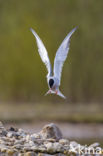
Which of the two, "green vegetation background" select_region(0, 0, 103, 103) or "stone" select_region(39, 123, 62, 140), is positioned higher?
"green vegetation background" select_region(0, 0, 103, 103)

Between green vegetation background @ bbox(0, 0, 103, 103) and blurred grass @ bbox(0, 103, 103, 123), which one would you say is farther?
green vegetation background @ bbox(0, 0, 103, 103)

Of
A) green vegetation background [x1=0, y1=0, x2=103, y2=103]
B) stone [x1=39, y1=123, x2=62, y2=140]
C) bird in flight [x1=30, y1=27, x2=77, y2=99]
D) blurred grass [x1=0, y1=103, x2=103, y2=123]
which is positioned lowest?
stone [x1=39, y1=123, x2=62, y2=140]

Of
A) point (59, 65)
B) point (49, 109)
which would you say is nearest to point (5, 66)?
point (49, 109)

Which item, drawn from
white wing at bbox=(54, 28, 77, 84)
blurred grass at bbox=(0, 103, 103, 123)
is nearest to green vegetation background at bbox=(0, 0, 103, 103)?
blurred grass at bbox=(0, 103, 103, 123)

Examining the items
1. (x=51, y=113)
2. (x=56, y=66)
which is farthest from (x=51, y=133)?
(x=51, y=113)

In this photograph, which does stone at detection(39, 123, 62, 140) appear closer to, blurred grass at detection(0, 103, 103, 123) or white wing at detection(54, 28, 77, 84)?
white wing at detection(54, 28, 77, 84)

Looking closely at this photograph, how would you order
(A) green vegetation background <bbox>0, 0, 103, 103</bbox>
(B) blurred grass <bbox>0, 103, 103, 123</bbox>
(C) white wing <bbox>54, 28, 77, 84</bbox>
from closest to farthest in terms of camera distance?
(C) white wing <bbox>54, 28, 77, 84</bbox> → (B) blurred grass <bbox>0, 103, 103, 123</bbox> → (A) green vegetation background <bbox>0, 0, 103, 103</bbox>

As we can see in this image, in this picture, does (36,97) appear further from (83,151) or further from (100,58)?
(83,151)

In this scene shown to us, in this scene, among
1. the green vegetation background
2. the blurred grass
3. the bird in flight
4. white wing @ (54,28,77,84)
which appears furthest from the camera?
the green vegetation background
